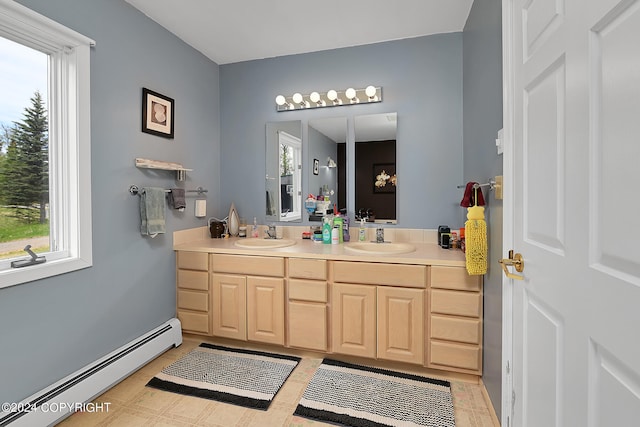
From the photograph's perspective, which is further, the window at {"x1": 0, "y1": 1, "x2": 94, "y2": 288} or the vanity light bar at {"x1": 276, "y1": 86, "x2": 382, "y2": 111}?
the vanity light bar at {"x1": 276, "y1": 86, "x2": 382, "y2": 111}

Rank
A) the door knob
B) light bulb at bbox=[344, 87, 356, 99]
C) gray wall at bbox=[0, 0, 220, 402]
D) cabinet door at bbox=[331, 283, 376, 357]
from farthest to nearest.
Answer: light bulb at bbox=[344, 87, 356, 99] < cabinet door at bbox=[331, 283, 376, 357] < gray wall at bbox=[0, 0, 220, 402] < the door knob

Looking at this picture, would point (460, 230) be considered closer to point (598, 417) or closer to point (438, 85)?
point (438, 85)

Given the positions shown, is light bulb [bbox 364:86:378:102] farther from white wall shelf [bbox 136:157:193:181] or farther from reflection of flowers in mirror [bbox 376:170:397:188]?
white wall shelf [bbox 136:157:193:181]

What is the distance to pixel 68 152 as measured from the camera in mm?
1725

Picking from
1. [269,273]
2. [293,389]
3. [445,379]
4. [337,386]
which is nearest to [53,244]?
[269,273]

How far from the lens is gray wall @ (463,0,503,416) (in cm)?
150

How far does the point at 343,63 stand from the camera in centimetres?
264

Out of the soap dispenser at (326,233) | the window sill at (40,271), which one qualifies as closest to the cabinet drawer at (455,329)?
the soap dispenser at (326,233)

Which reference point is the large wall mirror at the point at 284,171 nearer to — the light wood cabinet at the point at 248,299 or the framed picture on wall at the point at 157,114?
the light wood cabinet at the point at 248,299

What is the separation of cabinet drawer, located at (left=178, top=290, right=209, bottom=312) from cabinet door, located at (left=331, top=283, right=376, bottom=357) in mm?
1030

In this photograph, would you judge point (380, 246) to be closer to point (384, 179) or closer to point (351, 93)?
point (384, 179)

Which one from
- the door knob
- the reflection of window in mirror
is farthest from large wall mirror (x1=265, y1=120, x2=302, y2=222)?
the door knob

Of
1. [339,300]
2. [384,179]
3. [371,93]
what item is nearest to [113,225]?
[339,300]

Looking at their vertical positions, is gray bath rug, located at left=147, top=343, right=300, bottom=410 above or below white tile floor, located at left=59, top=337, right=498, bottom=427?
above
